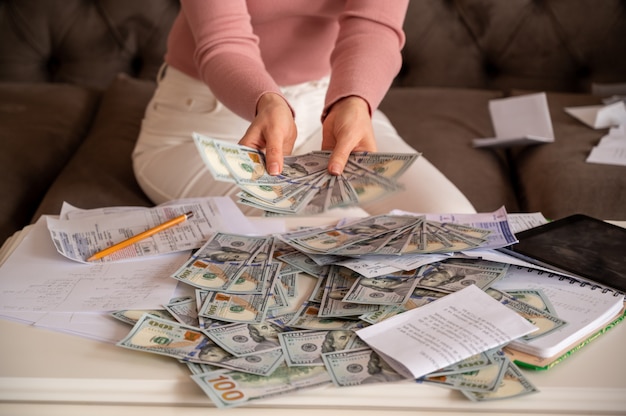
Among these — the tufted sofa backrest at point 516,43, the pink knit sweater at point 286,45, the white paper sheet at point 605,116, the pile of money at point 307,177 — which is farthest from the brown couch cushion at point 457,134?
the pile of money at point 307,177

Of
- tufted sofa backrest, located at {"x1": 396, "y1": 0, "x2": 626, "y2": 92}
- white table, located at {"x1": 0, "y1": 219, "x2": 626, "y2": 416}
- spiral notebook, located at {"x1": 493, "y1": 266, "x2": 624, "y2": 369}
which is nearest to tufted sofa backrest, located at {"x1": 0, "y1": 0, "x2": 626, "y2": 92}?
tufted sofa backrest, located at {"x1": 396, "y1": 0, "x2": 626, "y2": 92}

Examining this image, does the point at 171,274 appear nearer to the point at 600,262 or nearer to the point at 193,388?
the point at 193,388

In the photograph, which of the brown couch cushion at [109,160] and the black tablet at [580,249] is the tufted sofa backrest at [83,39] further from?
the black tablet at [580,249]

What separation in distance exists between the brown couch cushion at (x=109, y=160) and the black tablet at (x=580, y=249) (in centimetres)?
72

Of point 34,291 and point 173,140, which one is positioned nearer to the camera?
point 34,291

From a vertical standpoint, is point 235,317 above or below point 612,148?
below

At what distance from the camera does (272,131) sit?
96 cm

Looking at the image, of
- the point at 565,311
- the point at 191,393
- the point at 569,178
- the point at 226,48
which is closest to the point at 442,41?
the point at 569,178

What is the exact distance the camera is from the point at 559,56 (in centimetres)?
193

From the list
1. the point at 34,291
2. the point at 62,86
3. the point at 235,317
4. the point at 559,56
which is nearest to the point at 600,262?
the point at 235,317

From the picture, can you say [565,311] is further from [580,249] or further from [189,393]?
[189,393]

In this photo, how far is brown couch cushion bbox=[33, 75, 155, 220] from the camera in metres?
1.32

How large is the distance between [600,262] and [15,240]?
29.1 inches

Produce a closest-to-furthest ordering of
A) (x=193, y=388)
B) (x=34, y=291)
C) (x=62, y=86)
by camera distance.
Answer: (x=193, y=388), (x=34, y=291), (x=62, y=86)
